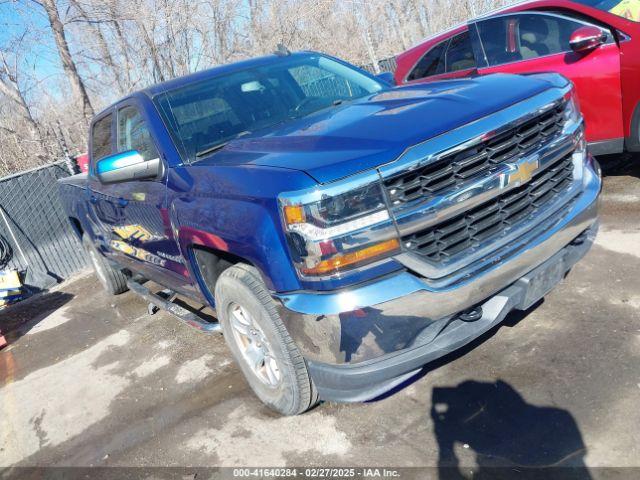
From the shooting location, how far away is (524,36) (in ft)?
18.2

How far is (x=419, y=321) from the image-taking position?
233 cm

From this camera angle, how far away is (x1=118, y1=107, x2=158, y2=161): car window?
3.63 m

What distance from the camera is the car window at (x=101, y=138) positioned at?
15.0ft

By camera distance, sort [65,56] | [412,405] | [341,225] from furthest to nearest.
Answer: [65,56] → [412,405] → [341,225]

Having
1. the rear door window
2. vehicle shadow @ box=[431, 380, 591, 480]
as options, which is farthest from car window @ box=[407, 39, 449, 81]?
vehicle shadow @ box=[431, 380, 591, 480]

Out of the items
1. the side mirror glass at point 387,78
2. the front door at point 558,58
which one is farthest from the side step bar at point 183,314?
the front door at point 558,58

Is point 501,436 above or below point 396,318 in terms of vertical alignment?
below

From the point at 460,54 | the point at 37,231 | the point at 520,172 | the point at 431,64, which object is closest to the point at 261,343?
the point at 520,172

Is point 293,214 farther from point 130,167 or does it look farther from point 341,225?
point 130,167

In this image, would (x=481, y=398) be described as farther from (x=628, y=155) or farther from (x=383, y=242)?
(x=628, y=155)

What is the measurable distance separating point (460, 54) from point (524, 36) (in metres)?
0.84

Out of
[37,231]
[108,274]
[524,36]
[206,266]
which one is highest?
[524,36]

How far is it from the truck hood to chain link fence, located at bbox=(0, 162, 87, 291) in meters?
5.56

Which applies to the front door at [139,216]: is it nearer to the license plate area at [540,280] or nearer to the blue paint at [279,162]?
the blue paint at [279,162]
